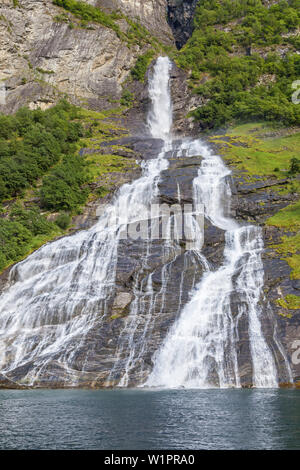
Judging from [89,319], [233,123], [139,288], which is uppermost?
[233,123]

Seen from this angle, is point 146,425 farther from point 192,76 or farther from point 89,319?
point 192,76

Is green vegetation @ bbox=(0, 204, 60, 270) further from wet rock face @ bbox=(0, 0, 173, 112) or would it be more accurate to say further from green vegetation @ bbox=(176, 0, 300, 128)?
green vegetation @ bbox=(176, 0, 300, 128)

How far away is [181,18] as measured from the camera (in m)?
96.4

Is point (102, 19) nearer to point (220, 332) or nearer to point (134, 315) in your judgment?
point (134, 315)

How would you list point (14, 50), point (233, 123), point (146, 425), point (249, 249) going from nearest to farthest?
point (146, 425), point (249, 249), point (233, 123), point (14, 50)

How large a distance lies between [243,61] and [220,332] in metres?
59.9

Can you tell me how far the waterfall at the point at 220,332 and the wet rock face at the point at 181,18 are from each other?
7952cm

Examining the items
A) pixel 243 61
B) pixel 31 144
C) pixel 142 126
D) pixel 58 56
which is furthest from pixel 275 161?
A: pixel 58 56

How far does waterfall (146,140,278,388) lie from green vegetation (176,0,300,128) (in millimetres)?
33458

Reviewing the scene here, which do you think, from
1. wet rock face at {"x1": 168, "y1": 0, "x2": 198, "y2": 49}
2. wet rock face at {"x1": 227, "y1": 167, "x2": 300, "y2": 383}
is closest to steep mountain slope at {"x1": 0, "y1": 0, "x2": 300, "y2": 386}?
wet rock face at {"x1": 227, "y1": 167, "x2": 300, "y2": 383}

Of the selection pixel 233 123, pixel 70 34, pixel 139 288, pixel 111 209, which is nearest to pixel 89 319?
pixel 139 288

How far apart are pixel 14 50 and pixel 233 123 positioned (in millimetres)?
37329

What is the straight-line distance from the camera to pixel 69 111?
6169 centimetres

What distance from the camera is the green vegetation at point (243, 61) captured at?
194 ft
